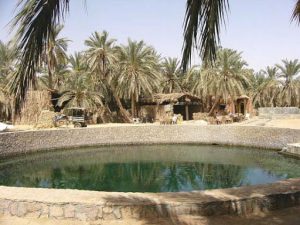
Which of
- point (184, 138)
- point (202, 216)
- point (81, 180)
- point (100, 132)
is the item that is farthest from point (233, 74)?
point (202, 216)

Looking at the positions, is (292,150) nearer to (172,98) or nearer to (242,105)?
(172,98)

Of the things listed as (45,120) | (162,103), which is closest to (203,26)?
(45,120)

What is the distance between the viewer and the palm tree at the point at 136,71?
28.9 metres

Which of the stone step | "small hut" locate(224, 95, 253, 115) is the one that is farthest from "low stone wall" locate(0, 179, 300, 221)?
"small hut" locate(224, 95, 253, 115)

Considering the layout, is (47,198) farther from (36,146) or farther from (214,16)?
(36,146)

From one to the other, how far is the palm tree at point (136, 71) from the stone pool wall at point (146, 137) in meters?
7.62

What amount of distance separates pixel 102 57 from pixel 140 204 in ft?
88.0

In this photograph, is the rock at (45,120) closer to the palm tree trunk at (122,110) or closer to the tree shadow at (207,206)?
the palm tree trunk at (122,110)

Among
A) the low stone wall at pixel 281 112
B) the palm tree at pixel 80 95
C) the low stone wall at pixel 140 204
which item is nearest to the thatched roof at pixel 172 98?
the palm tree at pixel 80 95

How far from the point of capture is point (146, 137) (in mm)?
22219

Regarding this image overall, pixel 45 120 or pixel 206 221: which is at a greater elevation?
pixel 45 120

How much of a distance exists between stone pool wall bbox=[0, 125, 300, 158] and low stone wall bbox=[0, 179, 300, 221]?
42.5 ft

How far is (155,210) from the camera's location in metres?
5.30

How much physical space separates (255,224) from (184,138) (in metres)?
16.9
